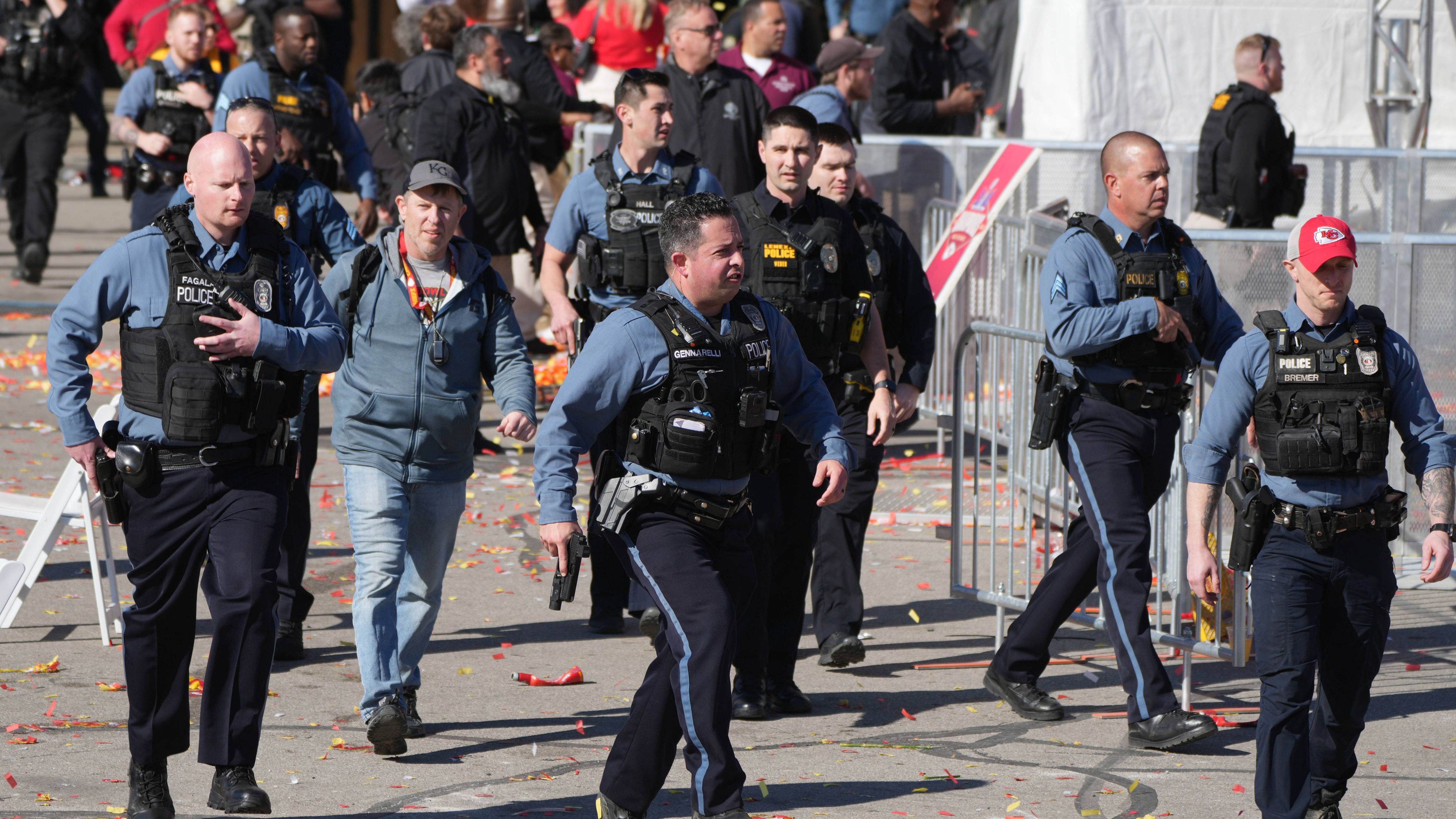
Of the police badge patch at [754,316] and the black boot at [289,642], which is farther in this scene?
the black boot at [289,642]

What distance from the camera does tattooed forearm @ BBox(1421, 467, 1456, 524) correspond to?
5.31m

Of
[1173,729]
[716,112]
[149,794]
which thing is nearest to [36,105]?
[716,112]

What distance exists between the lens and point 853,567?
7160 millimetres

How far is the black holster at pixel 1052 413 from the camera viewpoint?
252 inches

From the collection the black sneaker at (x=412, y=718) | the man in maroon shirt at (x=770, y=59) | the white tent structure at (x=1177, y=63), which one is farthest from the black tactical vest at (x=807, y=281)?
the white tent structure at (x=1177, y=63)

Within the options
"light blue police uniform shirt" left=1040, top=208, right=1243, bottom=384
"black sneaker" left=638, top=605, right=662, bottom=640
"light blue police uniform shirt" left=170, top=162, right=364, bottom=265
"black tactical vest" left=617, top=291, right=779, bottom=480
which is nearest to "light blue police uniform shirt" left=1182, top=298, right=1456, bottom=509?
"light blue police uniform shirt" left=1040, top=208, right=1243, bottom=384

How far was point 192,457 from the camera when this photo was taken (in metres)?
5.32

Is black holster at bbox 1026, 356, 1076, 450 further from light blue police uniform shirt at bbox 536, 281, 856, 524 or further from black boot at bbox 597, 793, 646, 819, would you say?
black boot at bbox 597, 793, 646, 819

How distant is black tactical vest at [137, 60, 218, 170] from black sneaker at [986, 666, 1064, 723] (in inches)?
208

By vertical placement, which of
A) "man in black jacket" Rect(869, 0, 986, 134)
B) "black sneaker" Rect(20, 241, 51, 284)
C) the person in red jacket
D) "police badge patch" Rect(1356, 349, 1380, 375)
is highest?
the person in red jacket

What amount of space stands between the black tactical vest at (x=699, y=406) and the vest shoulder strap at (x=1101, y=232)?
1683mm

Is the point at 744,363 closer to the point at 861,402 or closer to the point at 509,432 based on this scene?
the point at 509,432

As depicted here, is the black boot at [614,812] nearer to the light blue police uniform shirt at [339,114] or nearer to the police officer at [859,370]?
the police officer at [859,370]

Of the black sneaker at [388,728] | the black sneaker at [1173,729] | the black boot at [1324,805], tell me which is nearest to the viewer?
the black boot at [1324,805]
